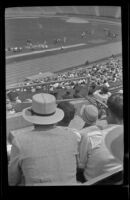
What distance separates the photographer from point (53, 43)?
8.29 ft

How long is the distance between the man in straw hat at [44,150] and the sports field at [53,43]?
→ 306 mm

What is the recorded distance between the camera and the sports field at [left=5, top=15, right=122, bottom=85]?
2465 millimetres

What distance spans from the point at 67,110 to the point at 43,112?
0.22 m

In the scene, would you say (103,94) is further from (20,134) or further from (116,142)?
(20,134)

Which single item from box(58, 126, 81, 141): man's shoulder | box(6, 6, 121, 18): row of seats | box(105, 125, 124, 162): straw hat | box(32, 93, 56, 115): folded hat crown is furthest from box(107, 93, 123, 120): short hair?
box(6, 6, 121, 18): row of seats

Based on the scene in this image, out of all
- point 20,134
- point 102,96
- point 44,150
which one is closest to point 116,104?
point 102,96

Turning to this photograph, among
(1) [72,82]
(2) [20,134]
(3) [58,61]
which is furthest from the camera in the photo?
(3) [58,61]

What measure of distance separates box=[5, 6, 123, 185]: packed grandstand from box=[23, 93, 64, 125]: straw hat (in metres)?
0.04

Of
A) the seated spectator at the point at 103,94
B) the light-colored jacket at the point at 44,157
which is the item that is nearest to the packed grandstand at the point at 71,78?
the seated spectator at the point at 103,94

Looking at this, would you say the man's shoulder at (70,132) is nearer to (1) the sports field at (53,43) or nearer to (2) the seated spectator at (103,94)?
(2) the seated spectator at (103,94)

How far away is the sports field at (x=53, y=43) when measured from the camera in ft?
8.09

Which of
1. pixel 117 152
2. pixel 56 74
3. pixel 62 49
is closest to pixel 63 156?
pixel 117 152

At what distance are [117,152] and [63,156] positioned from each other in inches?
17.0
